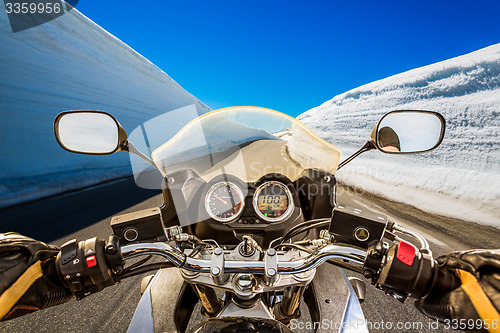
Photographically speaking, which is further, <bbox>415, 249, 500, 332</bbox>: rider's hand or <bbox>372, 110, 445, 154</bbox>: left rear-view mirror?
<bbox>372, 110, 445, 154</bbox>: left rear-view mirror

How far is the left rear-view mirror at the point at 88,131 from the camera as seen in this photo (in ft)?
3.93

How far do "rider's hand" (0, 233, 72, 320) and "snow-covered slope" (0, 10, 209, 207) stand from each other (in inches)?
277

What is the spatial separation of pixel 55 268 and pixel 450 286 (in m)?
1.28

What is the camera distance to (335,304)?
124 centimetres

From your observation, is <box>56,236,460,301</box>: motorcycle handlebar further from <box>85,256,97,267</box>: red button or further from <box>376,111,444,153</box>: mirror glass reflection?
<box>376,111,444,153</box>: mirror glass reflection

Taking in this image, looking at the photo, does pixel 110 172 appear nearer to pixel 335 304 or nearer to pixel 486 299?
pixel 335 304

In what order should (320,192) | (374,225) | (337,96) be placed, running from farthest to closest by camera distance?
(337,96) → (320,192) → (374,225)

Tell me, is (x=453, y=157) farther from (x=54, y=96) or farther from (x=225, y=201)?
(x=54, y=96)

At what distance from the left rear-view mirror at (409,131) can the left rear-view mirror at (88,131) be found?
142cm

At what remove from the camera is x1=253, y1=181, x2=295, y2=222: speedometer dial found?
4.41 feet

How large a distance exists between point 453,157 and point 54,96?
64.6 feet

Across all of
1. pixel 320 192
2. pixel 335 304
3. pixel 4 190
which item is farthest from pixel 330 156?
pixel 4 190

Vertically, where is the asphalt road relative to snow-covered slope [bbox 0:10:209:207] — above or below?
below

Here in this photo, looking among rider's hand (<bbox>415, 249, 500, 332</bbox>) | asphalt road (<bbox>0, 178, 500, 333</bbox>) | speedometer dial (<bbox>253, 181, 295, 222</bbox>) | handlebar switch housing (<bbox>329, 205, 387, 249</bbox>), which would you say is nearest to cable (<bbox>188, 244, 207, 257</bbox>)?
speedometer dial (<bbox>253, 181, 295, 222</bbox>)
